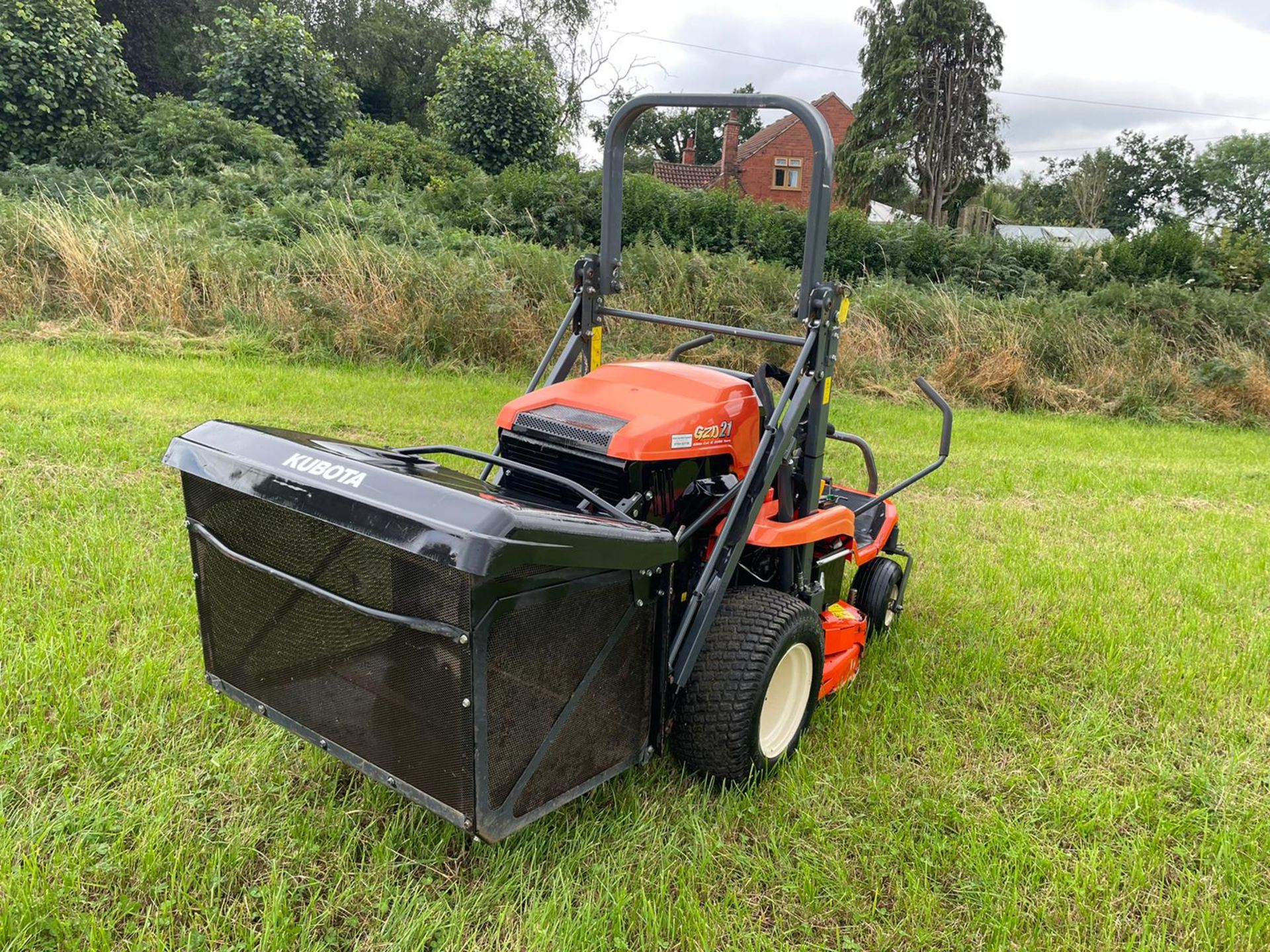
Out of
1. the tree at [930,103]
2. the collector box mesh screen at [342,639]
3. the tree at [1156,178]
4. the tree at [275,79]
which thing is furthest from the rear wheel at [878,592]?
the tree at [1156,178]

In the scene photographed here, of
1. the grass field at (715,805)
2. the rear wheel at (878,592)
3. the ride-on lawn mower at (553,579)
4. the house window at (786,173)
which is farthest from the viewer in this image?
the house window at (786,173)

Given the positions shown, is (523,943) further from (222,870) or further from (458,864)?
(222,870)

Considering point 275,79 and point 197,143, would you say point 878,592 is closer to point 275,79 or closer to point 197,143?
point 197,143

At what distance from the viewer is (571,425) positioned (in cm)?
241

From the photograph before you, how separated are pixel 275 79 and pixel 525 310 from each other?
30.5 ft

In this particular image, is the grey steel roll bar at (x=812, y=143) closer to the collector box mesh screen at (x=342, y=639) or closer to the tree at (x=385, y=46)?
the collector box mesh screen at (x=342, y=639)

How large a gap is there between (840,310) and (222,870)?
6.90 feet

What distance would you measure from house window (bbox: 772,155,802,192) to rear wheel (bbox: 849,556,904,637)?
28545mm

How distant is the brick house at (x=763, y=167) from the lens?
30.2 metres

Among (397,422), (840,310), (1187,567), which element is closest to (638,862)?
(840,310)

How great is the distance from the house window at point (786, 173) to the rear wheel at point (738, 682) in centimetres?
2963

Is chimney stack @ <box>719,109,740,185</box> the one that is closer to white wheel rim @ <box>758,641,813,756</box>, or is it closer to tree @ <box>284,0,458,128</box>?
tree @ <box>284,0,458,128</box>

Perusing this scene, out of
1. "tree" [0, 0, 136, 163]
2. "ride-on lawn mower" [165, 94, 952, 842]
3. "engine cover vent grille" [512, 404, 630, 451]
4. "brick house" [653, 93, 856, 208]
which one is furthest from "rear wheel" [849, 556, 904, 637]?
"brick house" [653, 93, 856, 208]

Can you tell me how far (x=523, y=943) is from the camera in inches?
73.0
